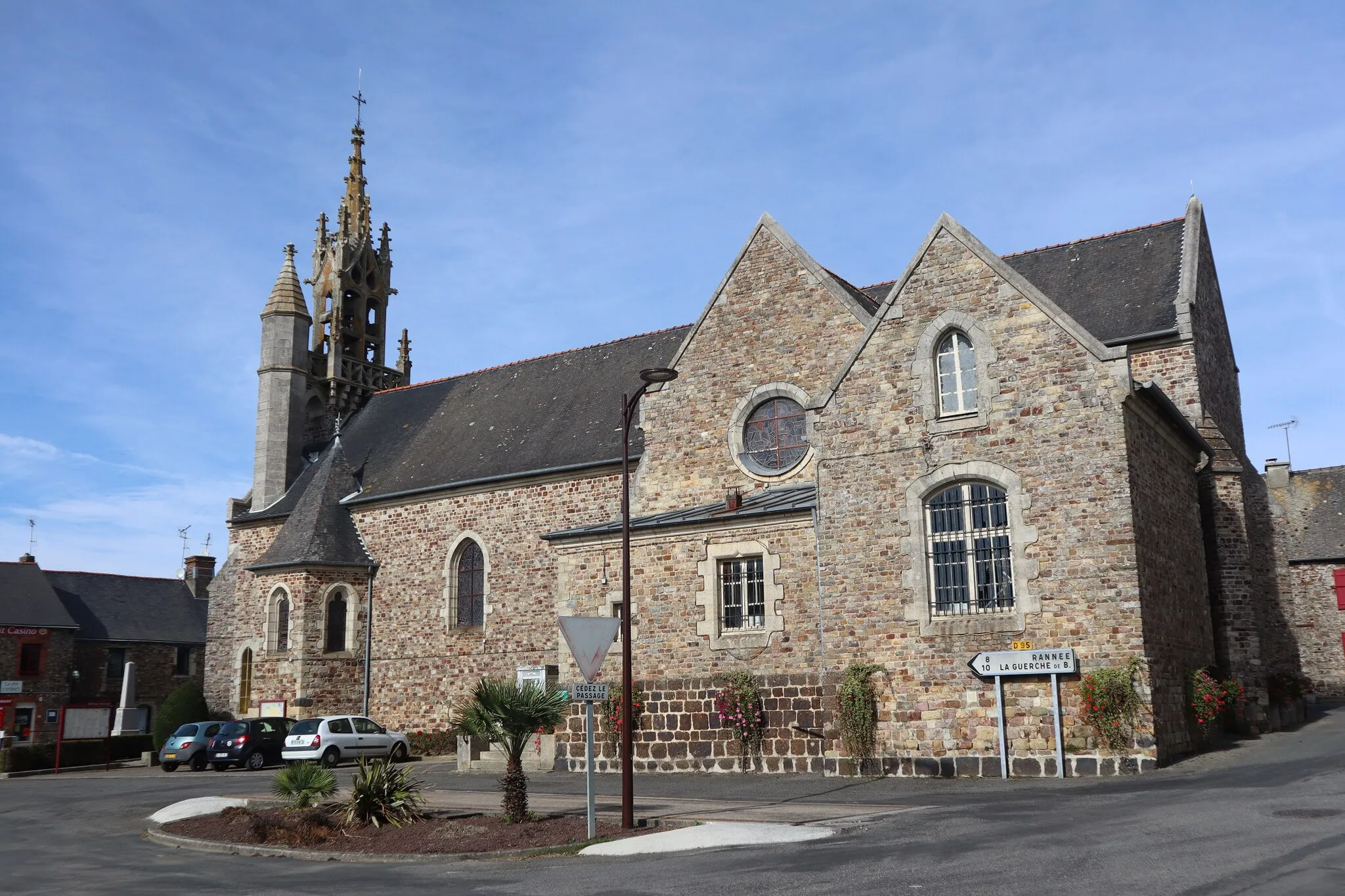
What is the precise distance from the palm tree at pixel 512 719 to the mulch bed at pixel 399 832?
38 cm

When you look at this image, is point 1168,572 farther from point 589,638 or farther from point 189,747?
point 189,747

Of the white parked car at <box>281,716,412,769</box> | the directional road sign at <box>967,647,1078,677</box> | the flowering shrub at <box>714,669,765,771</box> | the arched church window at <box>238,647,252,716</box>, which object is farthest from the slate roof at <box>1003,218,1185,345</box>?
the arched church window at <box>238,647,252,716</box>

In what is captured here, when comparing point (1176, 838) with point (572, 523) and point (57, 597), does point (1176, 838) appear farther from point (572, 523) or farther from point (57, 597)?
point (57, 597)

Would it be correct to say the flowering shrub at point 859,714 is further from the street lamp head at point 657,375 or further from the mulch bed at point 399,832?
the street lamp head at point 657,375

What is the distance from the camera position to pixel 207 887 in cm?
1037

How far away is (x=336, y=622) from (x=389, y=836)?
63.1 ft

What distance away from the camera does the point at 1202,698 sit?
1766 centimetres

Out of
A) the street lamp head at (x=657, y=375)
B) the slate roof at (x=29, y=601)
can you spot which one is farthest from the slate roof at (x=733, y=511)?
the slate roof at (x=29, y=601)

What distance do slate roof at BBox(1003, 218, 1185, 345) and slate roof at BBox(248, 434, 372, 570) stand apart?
19.1 metres

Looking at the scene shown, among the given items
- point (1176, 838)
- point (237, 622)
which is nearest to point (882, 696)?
point (1176, 838)

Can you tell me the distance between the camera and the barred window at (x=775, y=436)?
22453 millimetres

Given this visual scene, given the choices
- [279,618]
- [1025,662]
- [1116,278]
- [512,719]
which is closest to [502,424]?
[279,618]

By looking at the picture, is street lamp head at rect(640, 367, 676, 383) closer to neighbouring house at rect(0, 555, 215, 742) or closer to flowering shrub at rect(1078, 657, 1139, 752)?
flowering shrub at rect(1078, 657, 1139, 752)

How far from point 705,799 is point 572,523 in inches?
516
